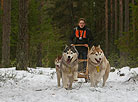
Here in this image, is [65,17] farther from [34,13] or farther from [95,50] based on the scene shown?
[95,50]

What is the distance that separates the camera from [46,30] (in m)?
17.3

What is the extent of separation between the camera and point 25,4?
10711mm

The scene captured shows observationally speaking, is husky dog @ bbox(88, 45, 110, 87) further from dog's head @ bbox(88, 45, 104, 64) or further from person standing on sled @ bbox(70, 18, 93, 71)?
person standing on sled @ bbox(70, 18, 93, 71)

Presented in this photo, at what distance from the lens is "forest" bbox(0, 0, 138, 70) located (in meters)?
10.7

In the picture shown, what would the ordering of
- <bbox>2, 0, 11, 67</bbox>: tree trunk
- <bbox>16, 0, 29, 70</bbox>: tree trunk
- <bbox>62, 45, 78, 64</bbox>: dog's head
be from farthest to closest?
<bbox>2, 0, 11, 67</bbox>: tree trunk, <bbox>16, 0, 29, 70</bbox>: tree trunk, <bbox>62, 45, 78, 64</bbox>: dog's head

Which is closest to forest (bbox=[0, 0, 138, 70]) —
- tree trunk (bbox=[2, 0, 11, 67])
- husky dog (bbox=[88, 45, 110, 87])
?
tree trunk (bbox=[2, 0, 11, 67])

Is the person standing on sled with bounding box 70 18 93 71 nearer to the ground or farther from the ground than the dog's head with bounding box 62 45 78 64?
farther from the ground

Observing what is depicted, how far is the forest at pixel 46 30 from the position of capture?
35.2ft

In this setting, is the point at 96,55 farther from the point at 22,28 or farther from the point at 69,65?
the point at 22,28

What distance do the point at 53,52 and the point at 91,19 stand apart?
26.2ft

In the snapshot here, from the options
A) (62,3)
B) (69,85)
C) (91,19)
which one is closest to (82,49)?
(69,85)

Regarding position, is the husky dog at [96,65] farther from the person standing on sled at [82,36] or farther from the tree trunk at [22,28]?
the tree trunk at [22,28]

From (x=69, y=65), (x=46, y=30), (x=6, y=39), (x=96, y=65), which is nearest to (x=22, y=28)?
(x=6, y=39)

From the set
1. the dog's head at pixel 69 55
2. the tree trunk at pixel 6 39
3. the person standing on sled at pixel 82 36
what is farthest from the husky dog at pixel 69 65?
the tree trunk at pixel 6 39
